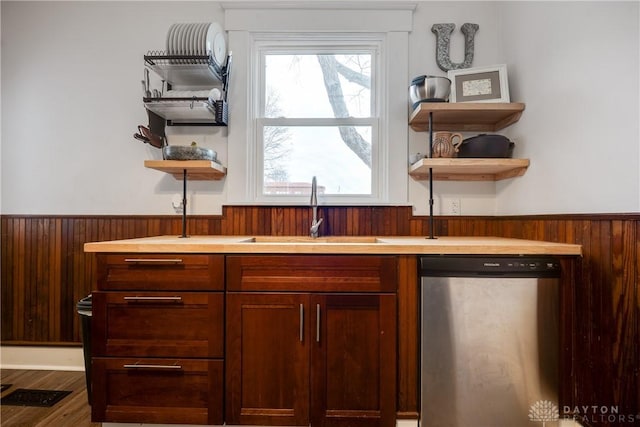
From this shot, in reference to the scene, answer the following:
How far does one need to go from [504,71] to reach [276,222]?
171 centimetres

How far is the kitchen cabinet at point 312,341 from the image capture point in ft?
4.57

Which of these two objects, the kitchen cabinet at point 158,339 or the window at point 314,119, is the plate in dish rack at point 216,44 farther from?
the kitchen cabinet at point 158,339

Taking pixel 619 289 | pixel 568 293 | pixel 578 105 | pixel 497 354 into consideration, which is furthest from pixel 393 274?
pixel 578 105

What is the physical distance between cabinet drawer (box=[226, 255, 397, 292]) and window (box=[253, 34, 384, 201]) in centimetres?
78

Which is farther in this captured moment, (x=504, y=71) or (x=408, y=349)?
(x=504, y=71)

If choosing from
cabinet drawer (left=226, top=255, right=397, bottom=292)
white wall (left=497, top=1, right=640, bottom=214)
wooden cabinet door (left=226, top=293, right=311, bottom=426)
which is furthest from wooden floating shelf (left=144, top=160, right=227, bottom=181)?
white wall (left=497, top=1, right=640, bottom=214)

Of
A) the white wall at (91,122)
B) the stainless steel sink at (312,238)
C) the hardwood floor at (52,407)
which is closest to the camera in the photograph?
the hardwood floor at (52,407)

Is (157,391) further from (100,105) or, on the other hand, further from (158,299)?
(100,105)

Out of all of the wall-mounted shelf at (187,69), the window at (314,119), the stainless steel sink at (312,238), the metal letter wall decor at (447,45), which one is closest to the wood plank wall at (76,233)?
the stainless steel sink at (312,238)

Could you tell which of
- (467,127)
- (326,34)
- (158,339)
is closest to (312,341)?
(158,339)

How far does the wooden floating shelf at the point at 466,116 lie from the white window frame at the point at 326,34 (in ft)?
0.61

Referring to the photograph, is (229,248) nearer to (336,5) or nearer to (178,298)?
(178,298)

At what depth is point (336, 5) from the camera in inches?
81.4

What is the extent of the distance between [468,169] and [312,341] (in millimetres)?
1400
